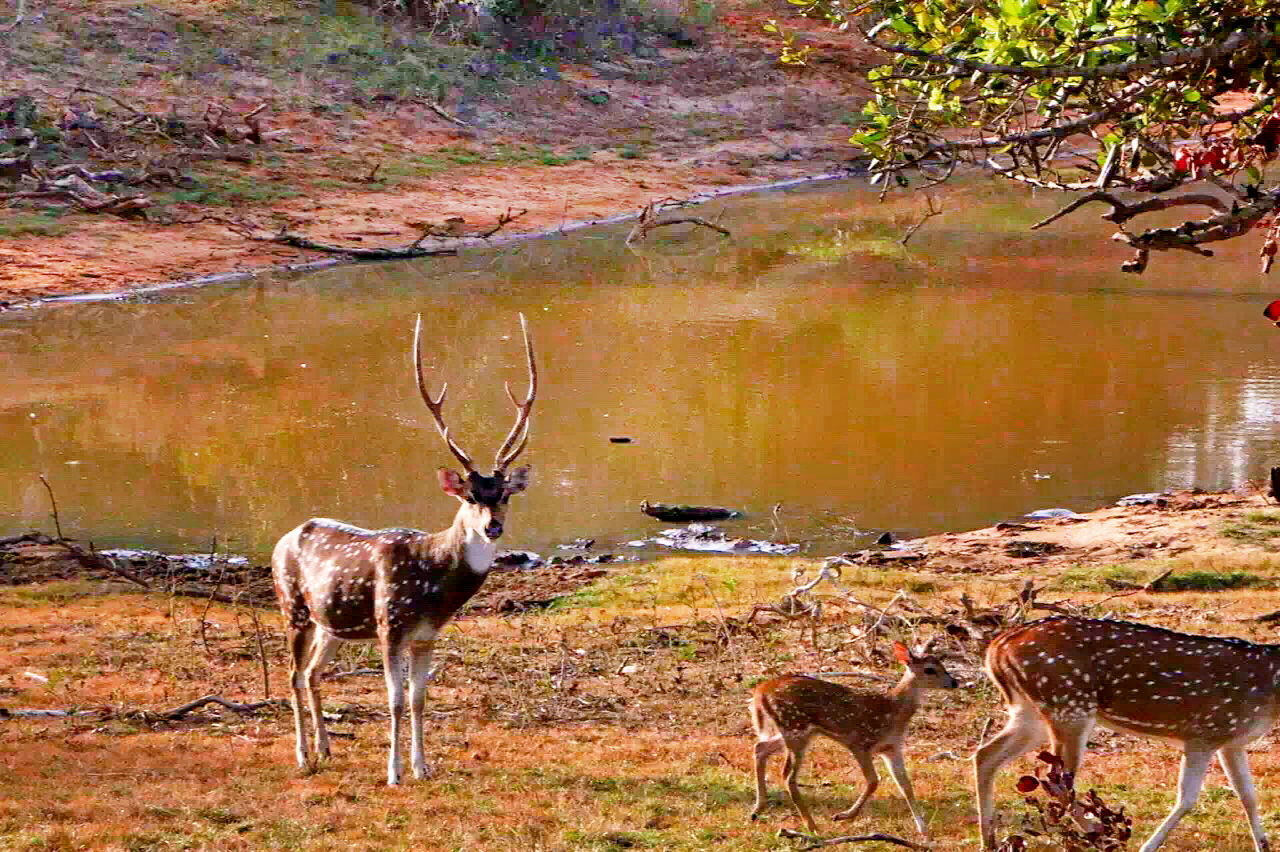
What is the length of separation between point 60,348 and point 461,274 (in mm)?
7573

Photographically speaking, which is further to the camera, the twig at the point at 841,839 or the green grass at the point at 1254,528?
the green grass at the point at 1254,528

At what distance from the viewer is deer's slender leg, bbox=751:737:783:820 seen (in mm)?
8016

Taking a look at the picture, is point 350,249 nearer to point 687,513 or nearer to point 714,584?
point 687,513

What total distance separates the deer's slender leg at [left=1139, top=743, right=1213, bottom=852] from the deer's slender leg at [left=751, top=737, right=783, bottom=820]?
5.46 ft

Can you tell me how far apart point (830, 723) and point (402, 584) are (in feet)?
7.25

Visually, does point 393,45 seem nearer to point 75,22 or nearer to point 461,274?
point 75,22

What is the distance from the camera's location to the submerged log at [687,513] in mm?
15836

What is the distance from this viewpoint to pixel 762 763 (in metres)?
8.10

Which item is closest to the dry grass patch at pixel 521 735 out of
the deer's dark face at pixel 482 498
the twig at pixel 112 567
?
the twig at pixel 112 567

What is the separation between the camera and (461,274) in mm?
28781

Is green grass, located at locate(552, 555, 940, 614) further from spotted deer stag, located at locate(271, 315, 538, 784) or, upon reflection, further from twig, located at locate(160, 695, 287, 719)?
spotted deer stag, located at locate(271, 315, 538, 784)

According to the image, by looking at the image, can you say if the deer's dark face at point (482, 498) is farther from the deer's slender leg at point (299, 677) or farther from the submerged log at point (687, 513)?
the submerged log at point (687, 513)

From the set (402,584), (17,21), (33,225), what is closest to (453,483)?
(402,584)

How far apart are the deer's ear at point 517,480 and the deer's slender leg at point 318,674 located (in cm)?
122
